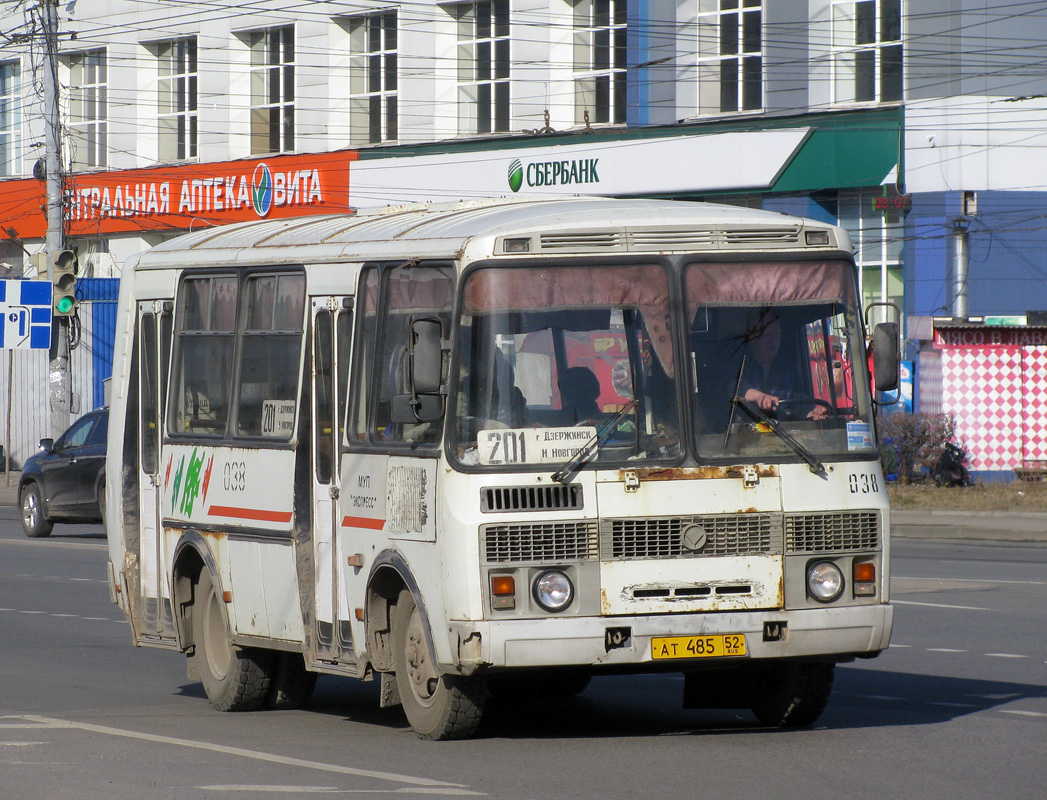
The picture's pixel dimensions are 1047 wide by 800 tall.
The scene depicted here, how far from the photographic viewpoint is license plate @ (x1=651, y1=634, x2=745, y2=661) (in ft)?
27.2

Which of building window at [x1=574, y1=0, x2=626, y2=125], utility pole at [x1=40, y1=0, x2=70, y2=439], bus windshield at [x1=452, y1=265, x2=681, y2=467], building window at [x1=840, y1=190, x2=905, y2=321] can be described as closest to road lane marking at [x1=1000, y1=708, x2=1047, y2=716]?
bus windshield at [x1=452, y1=265, x2=681, y2=467]

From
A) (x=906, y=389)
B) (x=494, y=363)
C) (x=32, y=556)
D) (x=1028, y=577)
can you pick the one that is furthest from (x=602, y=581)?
(x=906, y=389)

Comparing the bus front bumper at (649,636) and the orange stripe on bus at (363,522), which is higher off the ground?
the orange stripe on bus at (363,522)

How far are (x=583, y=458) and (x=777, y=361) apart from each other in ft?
3.61

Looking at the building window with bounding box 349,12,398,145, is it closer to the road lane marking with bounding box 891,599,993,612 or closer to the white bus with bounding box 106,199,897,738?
the road lane marking with bounding box 891,599,993,612

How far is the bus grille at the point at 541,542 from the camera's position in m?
8.20

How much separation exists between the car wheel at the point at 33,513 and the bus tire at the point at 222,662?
14.4m

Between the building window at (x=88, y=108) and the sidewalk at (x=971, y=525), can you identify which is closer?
the sidewalk at (x=971, y=525)

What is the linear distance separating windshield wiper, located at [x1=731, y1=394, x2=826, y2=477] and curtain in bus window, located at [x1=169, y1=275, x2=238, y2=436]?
10.5 ft

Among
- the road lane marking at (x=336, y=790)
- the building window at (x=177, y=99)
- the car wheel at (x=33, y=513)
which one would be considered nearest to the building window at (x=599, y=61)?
the building window at (x=177, y=99)

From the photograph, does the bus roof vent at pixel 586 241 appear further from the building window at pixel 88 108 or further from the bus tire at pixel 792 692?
the building window at pixel 88 108

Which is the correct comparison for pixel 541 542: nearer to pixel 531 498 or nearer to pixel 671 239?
pixel 531 498

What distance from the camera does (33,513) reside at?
81.7ft

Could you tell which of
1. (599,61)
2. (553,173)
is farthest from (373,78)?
(599,61)
